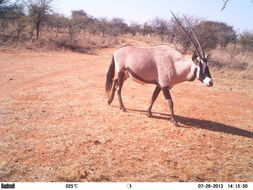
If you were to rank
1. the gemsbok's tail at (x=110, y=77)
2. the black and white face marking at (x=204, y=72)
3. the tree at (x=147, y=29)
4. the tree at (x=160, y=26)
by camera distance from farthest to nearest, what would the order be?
the tree at (x=147, y=29) → the tree at (x=160, y=26) → the gemsbok's tail at (x=110, y=77) → the black and white face marking at (x=204, y=72)

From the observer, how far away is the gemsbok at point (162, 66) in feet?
20.5

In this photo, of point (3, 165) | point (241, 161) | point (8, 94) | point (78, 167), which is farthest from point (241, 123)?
point (8, 94)

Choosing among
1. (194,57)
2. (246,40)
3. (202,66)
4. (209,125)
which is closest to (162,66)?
(194,57)

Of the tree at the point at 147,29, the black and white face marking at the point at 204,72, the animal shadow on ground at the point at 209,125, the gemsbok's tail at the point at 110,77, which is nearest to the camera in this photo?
the black and white face marking at the point at 204,72

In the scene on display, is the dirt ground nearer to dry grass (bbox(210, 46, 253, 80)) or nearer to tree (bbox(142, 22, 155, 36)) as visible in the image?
dry grass (bbox(210, 46, 253, 80))

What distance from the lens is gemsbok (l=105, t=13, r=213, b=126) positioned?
20.5 ft

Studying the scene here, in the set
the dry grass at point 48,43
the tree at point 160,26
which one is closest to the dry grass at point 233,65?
the dry grass at point 48,43

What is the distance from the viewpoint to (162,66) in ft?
22.2

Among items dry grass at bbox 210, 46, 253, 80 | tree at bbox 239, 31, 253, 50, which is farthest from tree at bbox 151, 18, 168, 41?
dry grass at bbox 210, 46, 253, 80

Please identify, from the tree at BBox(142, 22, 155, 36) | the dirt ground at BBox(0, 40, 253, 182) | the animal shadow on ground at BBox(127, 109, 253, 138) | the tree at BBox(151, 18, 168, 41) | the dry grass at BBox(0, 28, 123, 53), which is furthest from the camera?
the tree at BBox(142, 22, 155, 36)

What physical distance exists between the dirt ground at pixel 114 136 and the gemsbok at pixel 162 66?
0.94 meters

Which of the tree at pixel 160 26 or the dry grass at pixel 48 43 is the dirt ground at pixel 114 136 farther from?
the tree at pixel 160 26

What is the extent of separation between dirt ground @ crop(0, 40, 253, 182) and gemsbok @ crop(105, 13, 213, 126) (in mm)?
936

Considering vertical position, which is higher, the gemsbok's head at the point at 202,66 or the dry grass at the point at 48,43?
the dry grass at the point at 48,43
